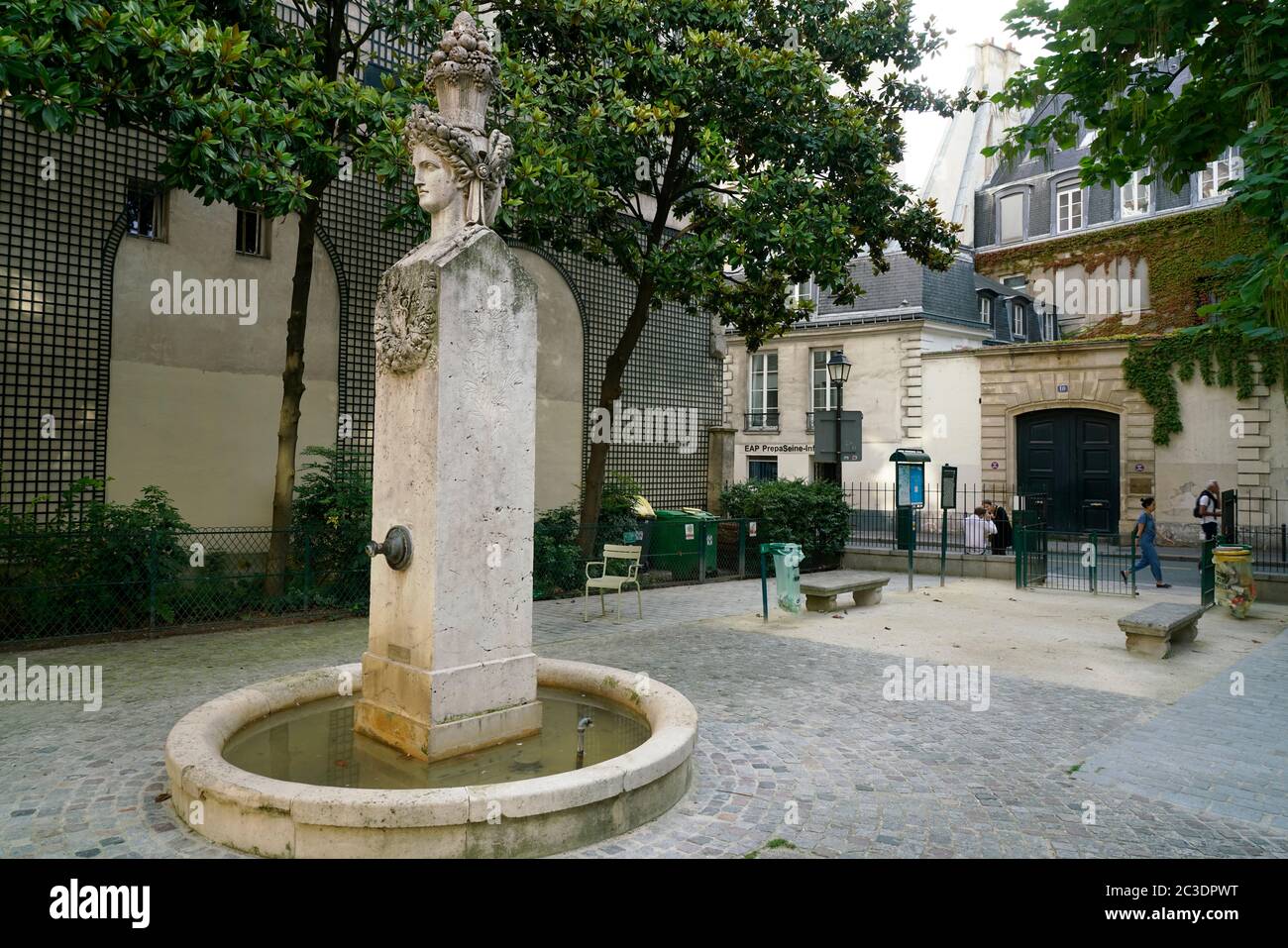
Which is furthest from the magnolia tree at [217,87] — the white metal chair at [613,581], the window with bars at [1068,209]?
the window with bars at [1068,209]

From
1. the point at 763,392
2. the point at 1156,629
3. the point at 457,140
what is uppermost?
the point at 763,392

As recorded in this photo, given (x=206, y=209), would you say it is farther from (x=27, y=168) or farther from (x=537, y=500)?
(x=537, y=500)

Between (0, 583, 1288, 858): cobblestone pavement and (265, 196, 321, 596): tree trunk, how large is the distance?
1.83 metres

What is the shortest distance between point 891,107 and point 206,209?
11082mm

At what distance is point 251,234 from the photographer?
11.9 m

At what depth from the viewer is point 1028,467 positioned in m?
24.8

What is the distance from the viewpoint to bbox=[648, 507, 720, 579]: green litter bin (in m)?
15.0

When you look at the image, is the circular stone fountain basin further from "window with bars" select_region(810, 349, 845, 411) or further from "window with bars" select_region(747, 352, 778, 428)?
"window with bars" select_region(747, 352, 778, 428)

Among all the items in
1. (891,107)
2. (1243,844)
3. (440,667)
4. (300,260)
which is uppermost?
(891,107)

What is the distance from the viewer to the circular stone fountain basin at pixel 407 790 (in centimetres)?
363

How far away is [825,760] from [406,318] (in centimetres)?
381

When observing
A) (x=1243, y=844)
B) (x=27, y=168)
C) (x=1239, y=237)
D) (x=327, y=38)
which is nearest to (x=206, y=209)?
(x=27, y=168)

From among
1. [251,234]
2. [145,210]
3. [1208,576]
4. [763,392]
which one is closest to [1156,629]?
[1208,576]

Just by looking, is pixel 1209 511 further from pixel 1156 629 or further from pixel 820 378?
pixel 820 378
